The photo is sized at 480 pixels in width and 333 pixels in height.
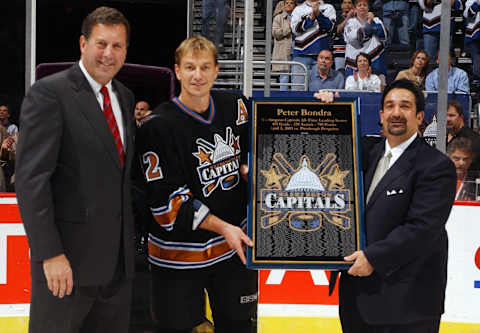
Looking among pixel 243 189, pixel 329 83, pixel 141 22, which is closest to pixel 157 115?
pixel 243 189

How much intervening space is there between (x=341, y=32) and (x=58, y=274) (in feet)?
16.8

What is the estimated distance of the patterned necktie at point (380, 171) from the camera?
2.79 meters

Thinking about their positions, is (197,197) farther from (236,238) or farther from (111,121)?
(111,121)

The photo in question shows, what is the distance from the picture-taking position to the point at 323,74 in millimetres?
7066

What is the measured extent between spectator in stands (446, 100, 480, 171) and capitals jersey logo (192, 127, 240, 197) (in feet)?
6.48

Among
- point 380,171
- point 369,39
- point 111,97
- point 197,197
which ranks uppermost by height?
point 369,39

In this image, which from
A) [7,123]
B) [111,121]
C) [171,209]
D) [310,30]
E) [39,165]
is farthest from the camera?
[310,30]

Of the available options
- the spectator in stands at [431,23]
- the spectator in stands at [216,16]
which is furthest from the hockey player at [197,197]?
the spectator in stands at [431,23]

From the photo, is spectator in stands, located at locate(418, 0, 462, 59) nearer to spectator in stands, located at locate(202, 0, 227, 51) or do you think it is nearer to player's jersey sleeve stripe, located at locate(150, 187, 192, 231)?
spectator in stands, located at locate(202, 0, 227, 51)

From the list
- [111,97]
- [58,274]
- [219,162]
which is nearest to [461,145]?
[219,162]

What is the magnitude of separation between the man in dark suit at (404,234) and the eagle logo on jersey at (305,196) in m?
0.16

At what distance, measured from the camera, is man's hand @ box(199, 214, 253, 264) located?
2752mm

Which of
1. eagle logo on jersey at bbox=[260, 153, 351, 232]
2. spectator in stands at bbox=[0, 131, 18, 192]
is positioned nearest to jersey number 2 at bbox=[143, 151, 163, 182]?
eagle logo on jersey at bbox=[260, 153, 351, 232]

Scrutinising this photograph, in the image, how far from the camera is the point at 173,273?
2.83 m
